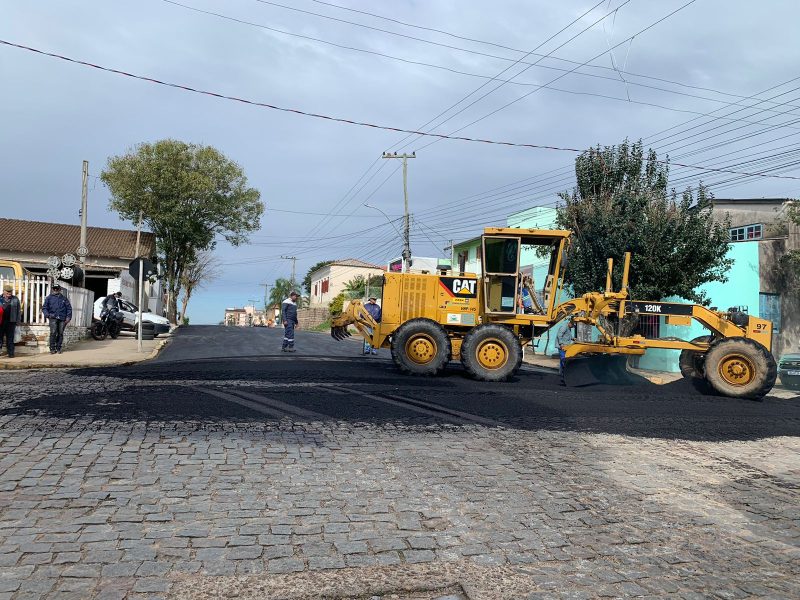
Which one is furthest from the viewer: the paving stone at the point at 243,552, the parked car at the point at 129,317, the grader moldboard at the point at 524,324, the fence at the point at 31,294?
the parked car at the point at 129,317

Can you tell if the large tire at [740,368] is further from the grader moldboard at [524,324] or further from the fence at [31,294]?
the fence at [31,294]

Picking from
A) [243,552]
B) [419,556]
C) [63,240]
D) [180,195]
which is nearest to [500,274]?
[419,556]

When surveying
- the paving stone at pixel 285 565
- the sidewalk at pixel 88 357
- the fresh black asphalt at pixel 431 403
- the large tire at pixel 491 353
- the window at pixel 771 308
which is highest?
the window at pixel 771 308

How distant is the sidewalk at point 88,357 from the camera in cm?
1409

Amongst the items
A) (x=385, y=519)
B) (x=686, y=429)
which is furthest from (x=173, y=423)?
(x=686, y=429)

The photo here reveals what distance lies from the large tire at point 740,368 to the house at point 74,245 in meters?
34.2

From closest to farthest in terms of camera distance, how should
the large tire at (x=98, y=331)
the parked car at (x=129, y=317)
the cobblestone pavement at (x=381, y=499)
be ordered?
the cobblestone pavement at (x=381, y=499) < the large tire at (x=98, y=331) < the parked car at (x=129, y=317)

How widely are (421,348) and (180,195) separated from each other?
2948 cm

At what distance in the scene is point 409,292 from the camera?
14578mm

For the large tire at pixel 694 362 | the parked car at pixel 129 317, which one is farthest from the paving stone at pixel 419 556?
the parked car at pixel 129 317

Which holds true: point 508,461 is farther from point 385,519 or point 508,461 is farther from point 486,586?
point 486,586

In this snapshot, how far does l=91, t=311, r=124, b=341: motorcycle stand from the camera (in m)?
21.9

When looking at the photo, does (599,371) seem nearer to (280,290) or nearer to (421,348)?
(421,348)

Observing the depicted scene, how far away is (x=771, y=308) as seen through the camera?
70.7ft
